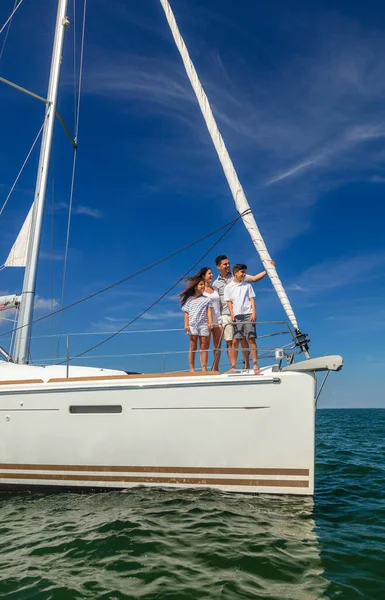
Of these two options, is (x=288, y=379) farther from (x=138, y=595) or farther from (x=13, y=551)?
(x=13, y=551)

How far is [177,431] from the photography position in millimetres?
5277

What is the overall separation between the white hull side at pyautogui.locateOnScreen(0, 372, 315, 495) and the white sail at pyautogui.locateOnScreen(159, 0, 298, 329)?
A: 1.24 metres

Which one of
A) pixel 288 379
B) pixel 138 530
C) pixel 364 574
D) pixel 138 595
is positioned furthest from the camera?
pixel 288 379

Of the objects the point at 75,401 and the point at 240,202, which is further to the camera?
the point at 240,202

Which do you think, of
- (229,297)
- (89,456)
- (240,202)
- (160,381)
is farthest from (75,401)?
(240,202)

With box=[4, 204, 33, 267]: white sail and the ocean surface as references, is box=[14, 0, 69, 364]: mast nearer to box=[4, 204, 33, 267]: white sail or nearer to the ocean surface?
box=[4, 204, 33, 267]: white sail

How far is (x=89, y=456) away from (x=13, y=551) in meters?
1.75

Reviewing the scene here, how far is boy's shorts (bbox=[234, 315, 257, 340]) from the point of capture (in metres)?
5.95

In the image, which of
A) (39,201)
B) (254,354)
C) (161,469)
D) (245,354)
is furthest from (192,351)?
(39,201)

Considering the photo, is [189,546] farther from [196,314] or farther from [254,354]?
[196,314]

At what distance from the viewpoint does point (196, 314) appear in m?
6.32

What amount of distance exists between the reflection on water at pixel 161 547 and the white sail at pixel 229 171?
8.15 feet

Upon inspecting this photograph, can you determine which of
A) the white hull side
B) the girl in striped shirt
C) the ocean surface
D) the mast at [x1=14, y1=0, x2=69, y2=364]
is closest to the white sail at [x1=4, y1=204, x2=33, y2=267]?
the mast at [x1=14, y1=0, x2=69, y2=364]

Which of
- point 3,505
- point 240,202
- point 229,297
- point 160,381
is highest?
point 240,202
